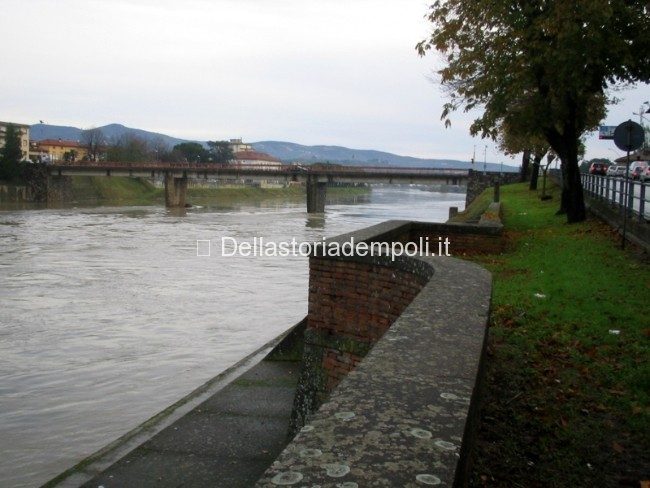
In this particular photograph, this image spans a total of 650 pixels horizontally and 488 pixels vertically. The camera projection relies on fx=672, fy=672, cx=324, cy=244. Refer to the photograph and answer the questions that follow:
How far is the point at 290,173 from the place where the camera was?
256 ft

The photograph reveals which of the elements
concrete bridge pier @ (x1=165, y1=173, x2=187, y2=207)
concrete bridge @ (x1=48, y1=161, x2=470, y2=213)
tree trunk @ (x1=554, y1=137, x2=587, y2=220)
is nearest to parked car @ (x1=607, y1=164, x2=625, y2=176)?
concrete bridge @ (x1=48, y1=161, x2=470, y2=213)

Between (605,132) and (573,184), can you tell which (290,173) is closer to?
(605,132)

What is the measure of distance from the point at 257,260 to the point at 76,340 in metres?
14.6

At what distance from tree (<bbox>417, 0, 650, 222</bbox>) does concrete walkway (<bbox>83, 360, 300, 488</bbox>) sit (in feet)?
36.6

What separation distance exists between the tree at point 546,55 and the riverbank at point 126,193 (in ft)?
227

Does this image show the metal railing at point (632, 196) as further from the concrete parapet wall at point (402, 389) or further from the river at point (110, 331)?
the concrete parapet wall at point (402, 389)

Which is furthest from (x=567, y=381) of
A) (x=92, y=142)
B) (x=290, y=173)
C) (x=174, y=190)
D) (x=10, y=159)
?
(x=92, y=142)

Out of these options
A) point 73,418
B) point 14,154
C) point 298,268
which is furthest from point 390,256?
point 14,154

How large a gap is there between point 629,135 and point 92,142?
133m

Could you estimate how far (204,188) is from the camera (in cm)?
11106

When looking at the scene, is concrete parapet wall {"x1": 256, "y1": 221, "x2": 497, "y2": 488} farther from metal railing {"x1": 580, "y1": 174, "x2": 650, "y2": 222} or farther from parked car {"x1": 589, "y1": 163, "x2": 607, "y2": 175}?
parked car {"x1": 589, "y1": 163, "x2": 607, "y2": 175}

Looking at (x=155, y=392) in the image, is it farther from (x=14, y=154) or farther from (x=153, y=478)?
(x=14, y=154)

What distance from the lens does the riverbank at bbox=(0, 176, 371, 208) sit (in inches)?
3265

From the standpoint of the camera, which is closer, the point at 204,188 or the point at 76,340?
the point at 76,340
